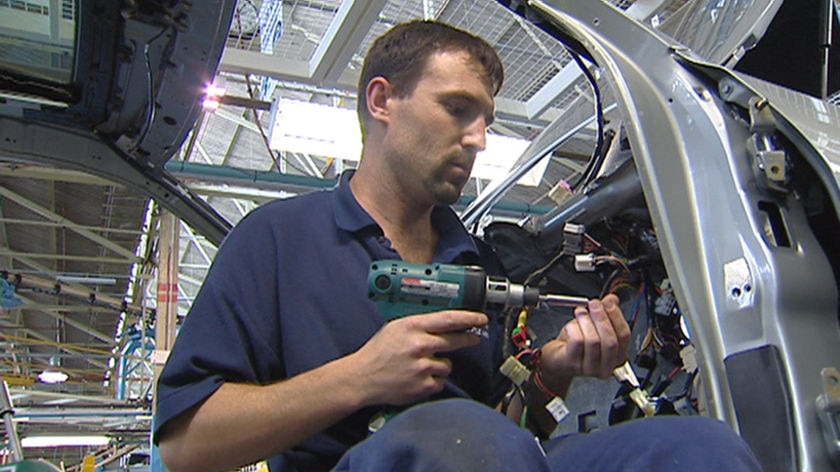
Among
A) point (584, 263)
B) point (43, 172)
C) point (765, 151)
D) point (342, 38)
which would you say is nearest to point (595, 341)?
point (765, 151)

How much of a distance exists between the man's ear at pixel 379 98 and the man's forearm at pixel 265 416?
71 cm

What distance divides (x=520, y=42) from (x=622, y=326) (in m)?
4.90

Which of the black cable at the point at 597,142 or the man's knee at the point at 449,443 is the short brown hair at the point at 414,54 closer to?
the black cable at the point at 597,142

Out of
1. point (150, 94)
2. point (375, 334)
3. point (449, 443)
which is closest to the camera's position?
point (449, 443)

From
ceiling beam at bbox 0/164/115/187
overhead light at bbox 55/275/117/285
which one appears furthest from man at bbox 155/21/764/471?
overhead light at bbox 55/275/117/285

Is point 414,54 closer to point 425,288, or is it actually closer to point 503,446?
point 425,288

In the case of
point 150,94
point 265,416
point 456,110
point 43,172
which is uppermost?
point 43,172

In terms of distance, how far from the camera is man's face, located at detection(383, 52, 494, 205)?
1.44 m

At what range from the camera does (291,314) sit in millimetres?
1201

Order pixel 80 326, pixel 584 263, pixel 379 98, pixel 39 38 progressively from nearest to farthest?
1. pixel 379 98
2. pixel 584 263
3. pixel 39 38
4. pixel 80 326

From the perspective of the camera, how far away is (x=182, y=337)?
3.68 feet

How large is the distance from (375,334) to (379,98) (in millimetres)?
687

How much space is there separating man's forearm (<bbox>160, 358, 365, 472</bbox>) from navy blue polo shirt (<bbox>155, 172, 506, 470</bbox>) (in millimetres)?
36

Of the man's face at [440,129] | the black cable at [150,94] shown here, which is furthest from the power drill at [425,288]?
the black cable at [150,94]
